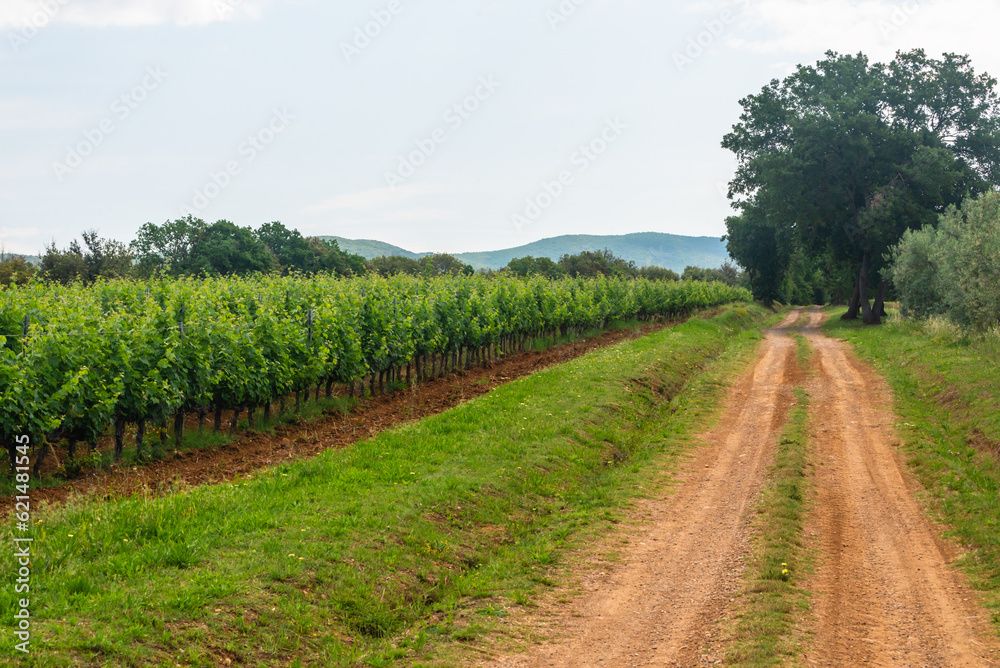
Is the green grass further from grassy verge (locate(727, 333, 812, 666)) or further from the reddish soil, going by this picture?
grassy verge (locate(727, 333, 812, 666))

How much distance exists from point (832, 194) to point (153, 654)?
45968mm

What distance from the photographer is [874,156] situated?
42.6m

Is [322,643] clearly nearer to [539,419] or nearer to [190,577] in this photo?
[190,577]

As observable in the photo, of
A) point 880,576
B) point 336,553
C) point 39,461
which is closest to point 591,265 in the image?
point 39,461

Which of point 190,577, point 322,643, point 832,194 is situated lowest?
point 322,643

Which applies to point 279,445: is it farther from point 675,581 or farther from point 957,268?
point 957,268

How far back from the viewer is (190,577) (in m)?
6.68

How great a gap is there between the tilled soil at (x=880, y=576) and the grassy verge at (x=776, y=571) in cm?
20

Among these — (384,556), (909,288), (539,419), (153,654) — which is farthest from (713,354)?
(153,654)

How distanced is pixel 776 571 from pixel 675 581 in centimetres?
105

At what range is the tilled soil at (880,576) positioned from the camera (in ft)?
20.5

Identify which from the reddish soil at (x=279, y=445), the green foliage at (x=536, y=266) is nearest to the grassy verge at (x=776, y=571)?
the reddish soil at (x=279, y=445)

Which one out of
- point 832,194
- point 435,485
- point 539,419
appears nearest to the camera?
point 435,485

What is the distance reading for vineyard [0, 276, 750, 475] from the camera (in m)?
10.2
